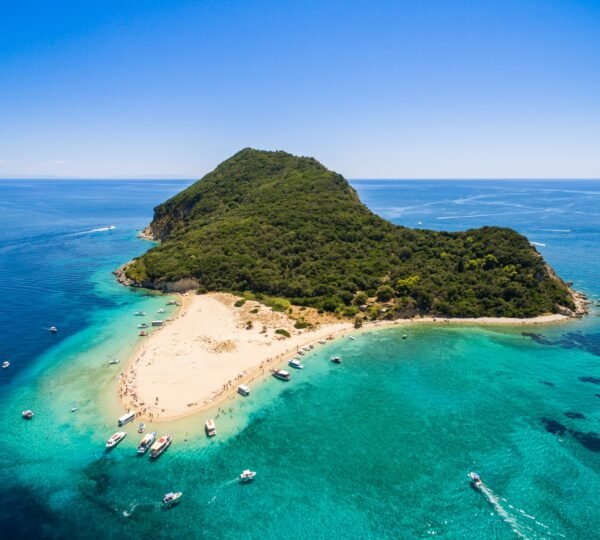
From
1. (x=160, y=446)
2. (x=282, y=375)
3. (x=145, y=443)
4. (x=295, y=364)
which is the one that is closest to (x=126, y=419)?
(x=145, y=443)

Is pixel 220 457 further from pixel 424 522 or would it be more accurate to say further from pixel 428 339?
pixel 428 339

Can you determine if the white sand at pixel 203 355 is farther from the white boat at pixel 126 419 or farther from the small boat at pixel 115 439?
the small boat at pixel 115 439

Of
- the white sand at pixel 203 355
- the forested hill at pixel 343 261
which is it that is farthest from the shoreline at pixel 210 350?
the forested hill at pixel 343 261

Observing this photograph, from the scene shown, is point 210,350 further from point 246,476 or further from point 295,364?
point 246,476

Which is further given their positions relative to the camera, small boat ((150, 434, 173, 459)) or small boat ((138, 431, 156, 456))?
small boat ((138, 431, 156, 456))

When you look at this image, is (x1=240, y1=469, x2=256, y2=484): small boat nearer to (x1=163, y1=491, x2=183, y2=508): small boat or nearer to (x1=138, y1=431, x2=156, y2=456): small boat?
(x1=163, y1=491, x2=183, y2=508): small boat

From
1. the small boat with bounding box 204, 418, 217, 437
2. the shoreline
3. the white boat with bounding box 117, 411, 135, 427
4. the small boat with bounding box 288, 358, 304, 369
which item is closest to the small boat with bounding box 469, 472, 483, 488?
the small boat with bounding box 288, 358, 304, 369
